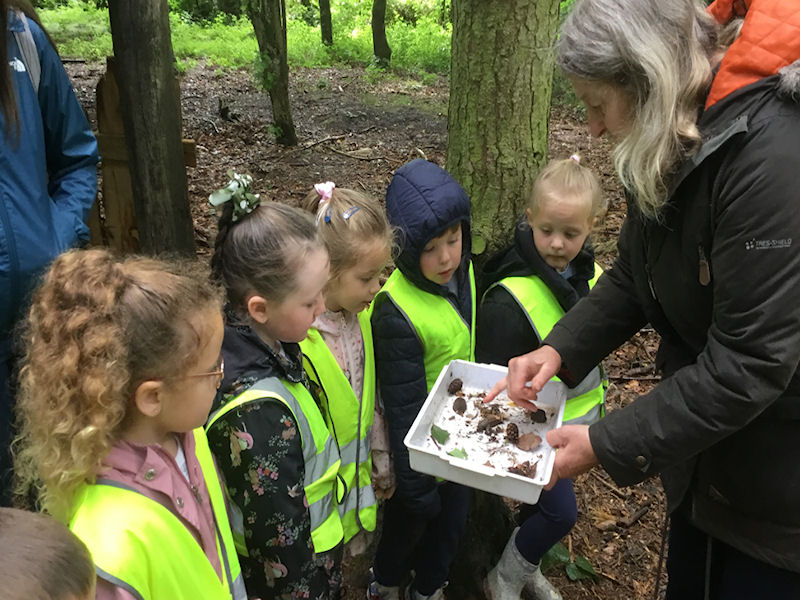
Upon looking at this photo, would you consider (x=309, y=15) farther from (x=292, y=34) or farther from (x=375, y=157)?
(x=375, y=157)

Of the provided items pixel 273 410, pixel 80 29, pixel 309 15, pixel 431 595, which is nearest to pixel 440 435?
pixel 273 410

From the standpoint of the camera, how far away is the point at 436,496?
2568mm

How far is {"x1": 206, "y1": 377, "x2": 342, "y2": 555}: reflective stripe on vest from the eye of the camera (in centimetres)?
182

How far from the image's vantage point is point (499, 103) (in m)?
2.80

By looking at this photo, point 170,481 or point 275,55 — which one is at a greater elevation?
point 275,55

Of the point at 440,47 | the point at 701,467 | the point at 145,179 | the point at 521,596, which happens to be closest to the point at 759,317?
the point at 701,467

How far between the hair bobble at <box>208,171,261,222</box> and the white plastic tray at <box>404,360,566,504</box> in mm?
881

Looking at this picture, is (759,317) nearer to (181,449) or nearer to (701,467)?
(701,467)

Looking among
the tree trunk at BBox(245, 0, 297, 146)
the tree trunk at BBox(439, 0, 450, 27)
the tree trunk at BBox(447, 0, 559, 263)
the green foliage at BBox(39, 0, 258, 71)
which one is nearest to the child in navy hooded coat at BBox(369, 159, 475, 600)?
the tree trunk at BBox(447, 0, 559, 263)

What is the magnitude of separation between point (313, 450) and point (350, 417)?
358mm

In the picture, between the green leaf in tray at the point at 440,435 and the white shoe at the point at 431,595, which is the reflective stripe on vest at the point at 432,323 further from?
the white shoe at the point at 431,595

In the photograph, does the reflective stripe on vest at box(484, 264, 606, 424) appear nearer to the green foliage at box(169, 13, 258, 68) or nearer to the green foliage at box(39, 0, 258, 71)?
the green foliage at box(39, 0, 258, 71)

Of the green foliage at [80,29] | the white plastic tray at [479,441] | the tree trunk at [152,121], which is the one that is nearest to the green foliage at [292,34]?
the green foliage at [80,29]

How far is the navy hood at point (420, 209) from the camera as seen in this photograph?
7.91 feet
